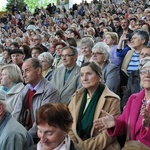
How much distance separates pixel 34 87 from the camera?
365 centimetres

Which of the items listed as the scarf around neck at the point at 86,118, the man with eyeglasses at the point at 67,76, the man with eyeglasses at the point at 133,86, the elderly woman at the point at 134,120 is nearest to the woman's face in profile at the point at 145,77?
the elderly woman at the point at 134,120

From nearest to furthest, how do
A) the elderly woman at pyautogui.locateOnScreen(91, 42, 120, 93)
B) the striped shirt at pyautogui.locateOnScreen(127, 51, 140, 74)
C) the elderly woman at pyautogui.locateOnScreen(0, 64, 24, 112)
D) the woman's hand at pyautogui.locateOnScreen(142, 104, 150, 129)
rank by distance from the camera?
the woman's hand at pyautogui.locateOnScreen(142, 104, 150, 129)
the elderly woman at pyautogui.locateOnScreen(0, 64, 24, 112)
the elderly woman at pyautogui.locateOnScreen(91, 42, 120, 93)
the striped shirt at pyautogui.locateOnScreen(127, 51, 140, 74)

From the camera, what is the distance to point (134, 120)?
255 cm

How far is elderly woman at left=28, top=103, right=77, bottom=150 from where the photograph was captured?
210 centimetres

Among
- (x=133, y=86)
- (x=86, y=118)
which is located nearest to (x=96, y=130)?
(x=86, y=118)

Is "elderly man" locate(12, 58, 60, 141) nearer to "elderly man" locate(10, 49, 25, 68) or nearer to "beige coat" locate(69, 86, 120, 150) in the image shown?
"beige coat" locate(69, 86, 120, 150)

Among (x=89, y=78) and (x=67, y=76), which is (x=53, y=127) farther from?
(x=67, y=76)

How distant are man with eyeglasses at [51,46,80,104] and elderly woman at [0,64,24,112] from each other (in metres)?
0.62

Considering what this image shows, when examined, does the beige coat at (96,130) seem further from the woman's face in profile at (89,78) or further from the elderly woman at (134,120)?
the elderly woman at (134,120)

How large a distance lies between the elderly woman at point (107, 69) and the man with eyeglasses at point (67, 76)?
32 cm

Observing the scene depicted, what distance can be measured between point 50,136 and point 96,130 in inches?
37.1

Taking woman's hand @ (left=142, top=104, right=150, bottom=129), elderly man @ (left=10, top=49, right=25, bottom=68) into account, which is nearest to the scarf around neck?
woman's hand @ (left=142, top=104, right=150, bottom=129)

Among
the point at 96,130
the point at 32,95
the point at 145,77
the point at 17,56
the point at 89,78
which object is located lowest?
the point at 96,130

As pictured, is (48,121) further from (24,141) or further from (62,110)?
(24,141)
